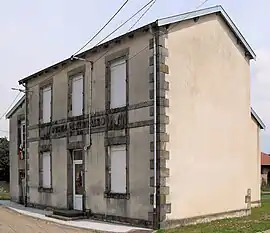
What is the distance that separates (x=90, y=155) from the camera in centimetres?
1883

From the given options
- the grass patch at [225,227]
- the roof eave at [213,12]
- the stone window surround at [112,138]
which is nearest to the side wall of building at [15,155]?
the stone window surround at [112,138]

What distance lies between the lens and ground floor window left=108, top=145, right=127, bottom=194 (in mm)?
17000

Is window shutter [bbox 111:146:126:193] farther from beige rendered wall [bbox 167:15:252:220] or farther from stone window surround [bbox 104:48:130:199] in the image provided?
beige rendered wall [bbox 167:15:252:220]

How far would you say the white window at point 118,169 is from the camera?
17.0 m

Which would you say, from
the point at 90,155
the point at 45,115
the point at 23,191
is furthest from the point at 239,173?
the point at 23,191

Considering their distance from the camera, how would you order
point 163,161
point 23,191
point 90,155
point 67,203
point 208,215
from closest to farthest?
1. point 163,161
2. point 208,215
3. point 90,155
4. point 67,203
5. point 23,191

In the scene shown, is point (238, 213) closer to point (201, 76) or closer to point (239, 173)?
point (239, 173)

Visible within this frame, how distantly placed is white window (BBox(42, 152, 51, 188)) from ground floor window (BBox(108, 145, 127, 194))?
220 inches

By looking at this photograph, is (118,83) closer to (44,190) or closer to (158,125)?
(158,125)

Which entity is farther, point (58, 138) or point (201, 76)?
point (58, 138)

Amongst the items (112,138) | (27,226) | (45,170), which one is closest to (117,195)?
(112,138)

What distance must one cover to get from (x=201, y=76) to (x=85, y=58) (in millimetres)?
4953

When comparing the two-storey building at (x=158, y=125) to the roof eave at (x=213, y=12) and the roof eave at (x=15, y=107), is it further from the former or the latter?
the roof eave at (x=15, y=107)

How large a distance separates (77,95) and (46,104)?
3.37 meters
